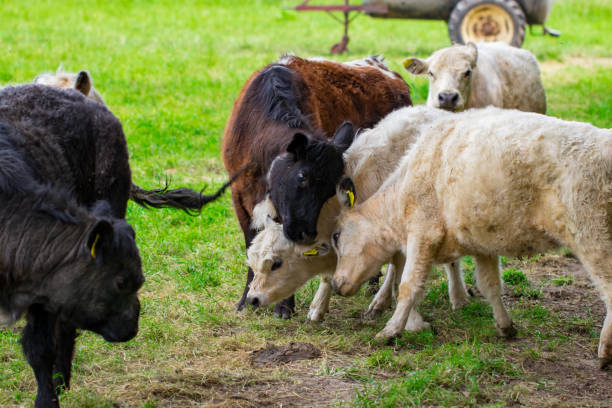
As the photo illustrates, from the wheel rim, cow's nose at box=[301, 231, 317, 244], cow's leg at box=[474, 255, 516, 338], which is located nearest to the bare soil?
cow's leg at box=[474, 255, 516, 338]

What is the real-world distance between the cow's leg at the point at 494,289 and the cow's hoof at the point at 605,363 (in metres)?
0.82

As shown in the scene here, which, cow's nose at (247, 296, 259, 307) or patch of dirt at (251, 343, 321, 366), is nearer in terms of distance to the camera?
patch of dirt at (251, 343, 321, 366)

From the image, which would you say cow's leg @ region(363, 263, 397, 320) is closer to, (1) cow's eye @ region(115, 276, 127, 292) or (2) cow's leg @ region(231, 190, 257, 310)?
(2) cow's leg @ region(231, 190, 257, 310)

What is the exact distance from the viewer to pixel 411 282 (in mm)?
5527

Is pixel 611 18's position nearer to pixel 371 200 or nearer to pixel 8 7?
pixel 8 7

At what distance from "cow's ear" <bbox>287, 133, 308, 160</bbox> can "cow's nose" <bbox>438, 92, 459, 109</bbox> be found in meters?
3.07

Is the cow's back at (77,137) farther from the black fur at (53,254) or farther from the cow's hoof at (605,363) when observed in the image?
the cow's hoof at (605,363)

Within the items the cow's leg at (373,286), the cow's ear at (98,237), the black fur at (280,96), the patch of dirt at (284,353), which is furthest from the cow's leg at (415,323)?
the cow's ear at (98,237)

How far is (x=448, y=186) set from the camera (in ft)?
17.3

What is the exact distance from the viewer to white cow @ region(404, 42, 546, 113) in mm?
8648

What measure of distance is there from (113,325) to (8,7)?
19.1 metres

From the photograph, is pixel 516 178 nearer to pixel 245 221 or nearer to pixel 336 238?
pixel 336 238

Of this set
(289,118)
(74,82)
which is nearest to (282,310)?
(289,118)

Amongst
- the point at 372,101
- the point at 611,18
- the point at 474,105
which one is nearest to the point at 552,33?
the point at 611,18
